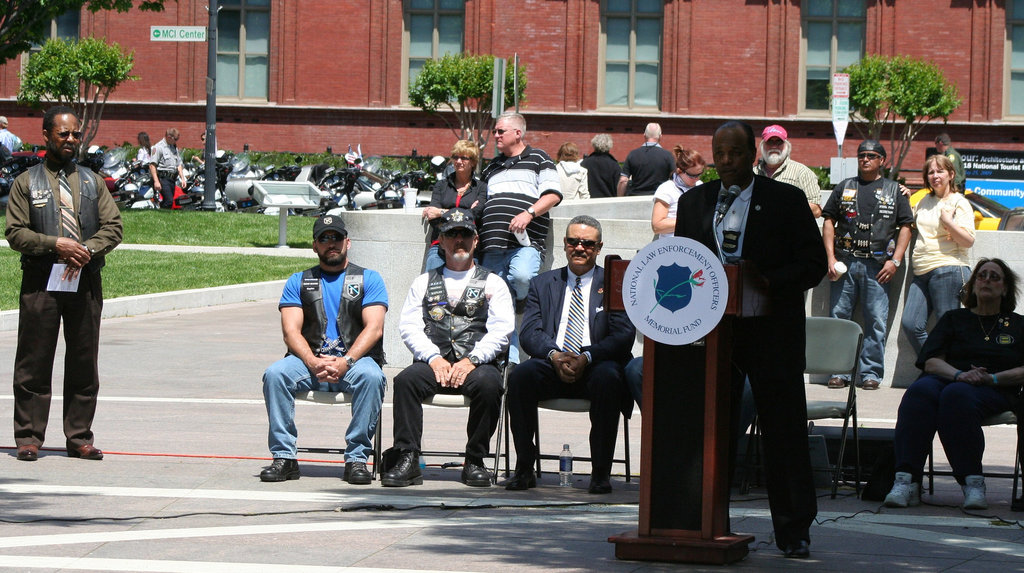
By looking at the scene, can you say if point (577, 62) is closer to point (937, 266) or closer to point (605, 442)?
point (937, 266)

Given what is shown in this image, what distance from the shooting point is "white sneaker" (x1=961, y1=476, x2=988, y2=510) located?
7863 millimetres

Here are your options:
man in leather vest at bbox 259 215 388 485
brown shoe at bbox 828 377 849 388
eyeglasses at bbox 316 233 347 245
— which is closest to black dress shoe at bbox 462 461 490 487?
man in leather vest at bbox 259 215 388 485

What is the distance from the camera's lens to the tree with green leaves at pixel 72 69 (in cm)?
3709

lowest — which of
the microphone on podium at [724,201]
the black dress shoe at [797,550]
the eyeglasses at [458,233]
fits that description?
the black dress shoe at [797,550]

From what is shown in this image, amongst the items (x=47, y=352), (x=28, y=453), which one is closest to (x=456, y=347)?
(x=47, y=352)

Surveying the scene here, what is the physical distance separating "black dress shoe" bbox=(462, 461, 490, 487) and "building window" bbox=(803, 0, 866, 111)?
3165cm

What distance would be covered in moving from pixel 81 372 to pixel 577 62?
1198 inches

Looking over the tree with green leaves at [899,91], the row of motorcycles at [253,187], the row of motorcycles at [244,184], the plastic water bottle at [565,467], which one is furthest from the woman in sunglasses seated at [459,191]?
the tree with green leaves at [899,91]

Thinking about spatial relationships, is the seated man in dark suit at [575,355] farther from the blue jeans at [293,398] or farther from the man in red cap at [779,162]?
the man in red cap at [779,162]

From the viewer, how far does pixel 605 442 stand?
8297 mm

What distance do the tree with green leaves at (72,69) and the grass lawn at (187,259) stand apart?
1152 cm

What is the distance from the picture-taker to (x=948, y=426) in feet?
26.4

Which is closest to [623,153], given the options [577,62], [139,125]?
[577,62]

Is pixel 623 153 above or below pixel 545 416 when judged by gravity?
above
